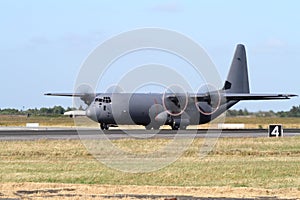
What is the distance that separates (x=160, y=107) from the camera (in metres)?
58.8

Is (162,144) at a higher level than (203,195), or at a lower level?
higher

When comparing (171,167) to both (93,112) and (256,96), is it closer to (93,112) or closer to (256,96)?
(93,112)

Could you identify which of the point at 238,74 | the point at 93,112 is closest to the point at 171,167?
the point at 93,112

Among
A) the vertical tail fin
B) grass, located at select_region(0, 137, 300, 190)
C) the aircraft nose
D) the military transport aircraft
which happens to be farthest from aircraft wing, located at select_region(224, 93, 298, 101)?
grass, located at select_region(0, 137, 300, 190)

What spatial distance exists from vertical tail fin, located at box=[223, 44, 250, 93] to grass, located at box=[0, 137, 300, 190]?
3240cm

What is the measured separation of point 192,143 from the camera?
130 ft

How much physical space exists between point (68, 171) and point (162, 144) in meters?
14.3

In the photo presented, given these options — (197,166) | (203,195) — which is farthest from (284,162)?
(203,195)

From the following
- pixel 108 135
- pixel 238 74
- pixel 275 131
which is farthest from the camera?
pixel 238 74

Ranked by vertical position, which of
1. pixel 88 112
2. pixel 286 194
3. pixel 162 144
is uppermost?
pixel 88 112

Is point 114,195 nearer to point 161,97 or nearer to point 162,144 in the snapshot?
point 162,144

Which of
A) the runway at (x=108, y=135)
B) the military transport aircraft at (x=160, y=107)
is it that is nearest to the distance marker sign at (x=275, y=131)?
the runway at (x=108, y=135)

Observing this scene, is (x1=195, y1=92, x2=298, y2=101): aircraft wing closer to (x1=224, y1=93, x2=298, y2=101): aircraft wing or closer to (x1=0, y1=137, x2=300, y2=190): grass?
(x1=224, y1=93, x2=298, y2=101): aircraft wing

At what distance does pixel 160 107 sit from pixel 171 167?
32.6 meters
